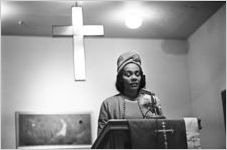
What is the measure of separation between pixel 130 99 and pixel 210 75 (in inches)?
96.8

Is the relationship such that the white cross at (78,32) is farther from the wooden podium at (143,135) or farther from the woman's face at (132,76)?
the wooden podium at (143,135)

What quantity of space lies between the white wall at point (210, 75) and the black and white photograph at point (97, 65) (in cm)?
1

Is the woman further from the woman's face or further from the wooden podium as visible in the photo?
the wooden podium

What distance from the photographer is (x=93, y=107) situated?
5.98 meters

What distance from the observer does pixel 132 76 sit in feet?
11.9

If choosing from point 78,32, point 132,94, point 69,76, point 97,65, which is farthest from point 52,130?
point 132,94

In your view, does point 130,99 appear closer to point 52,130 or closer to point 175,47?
point 52,130

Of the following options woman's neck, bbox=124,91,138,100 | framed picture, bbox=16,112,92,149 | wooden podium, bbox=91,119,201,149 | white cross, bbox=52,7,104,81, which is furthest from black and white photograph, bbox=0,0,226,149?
wooden podium, bbox=91,119,201,149

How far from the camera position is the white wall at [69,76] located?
5.91 metres

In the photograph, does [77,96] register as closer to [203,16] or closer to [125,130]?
[203,16]

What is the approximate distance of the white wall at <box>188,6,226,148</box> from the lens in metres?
5.68

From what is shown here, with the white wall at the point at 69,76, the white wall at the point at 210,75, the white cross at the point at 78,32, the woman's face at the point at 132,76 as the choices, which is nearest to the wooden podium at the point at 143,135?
the woman's face at the point at 132,76

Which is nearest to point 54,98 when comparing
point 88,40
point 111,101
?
point 88,40

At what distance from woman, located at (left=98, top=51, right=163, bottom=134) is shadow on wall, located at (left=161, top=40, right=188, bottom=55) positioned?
275cm
